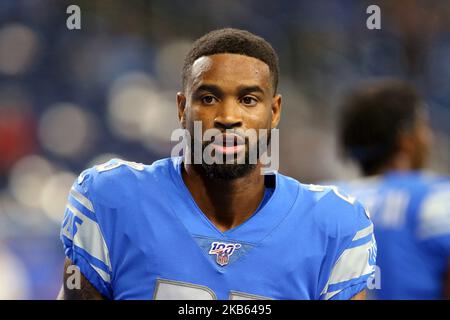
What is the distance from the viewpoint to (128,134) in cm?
640

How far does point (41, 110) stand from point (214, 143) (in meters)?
4.34

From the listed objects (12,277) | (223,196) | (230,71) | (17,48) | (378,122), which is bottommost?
(12,277)

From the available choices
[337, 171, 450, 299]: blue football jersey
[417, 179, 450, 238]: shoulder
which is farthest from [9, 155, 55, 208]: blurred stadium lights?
[417, 179, 450, 238]: shoulder

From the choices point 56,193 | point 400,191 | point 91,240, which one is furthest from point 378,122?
point 56,193

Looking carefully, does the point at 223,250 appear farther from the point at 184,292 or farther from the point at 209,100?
the point at 209,100

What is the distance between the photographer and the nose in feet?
7.18

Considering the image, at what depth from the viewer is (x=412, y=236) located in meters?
2.93

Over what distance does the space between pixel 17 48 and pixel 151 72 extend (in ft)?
3.58

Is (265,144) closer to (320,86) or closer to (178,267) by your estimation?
(178,267)

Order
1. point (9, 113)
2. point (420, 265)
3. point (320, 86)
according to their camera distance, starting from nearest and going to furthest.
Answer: point (420, 265), point (9, 113), point (320, 86)

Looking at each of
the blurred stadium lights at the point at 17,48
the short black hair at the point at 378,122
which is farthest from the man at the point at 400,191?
the blurred stadium lights at the point at 17,48

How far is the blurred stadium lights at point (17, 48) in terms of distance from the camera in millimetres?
6445

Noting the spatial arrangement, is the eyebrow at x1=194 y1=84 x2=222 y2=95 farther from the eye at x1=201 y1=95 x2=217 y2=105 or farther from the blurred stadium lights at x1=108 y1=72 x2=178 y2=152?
the blurred stadium lights at x1=108 y1=72 x2=178 y2=152
